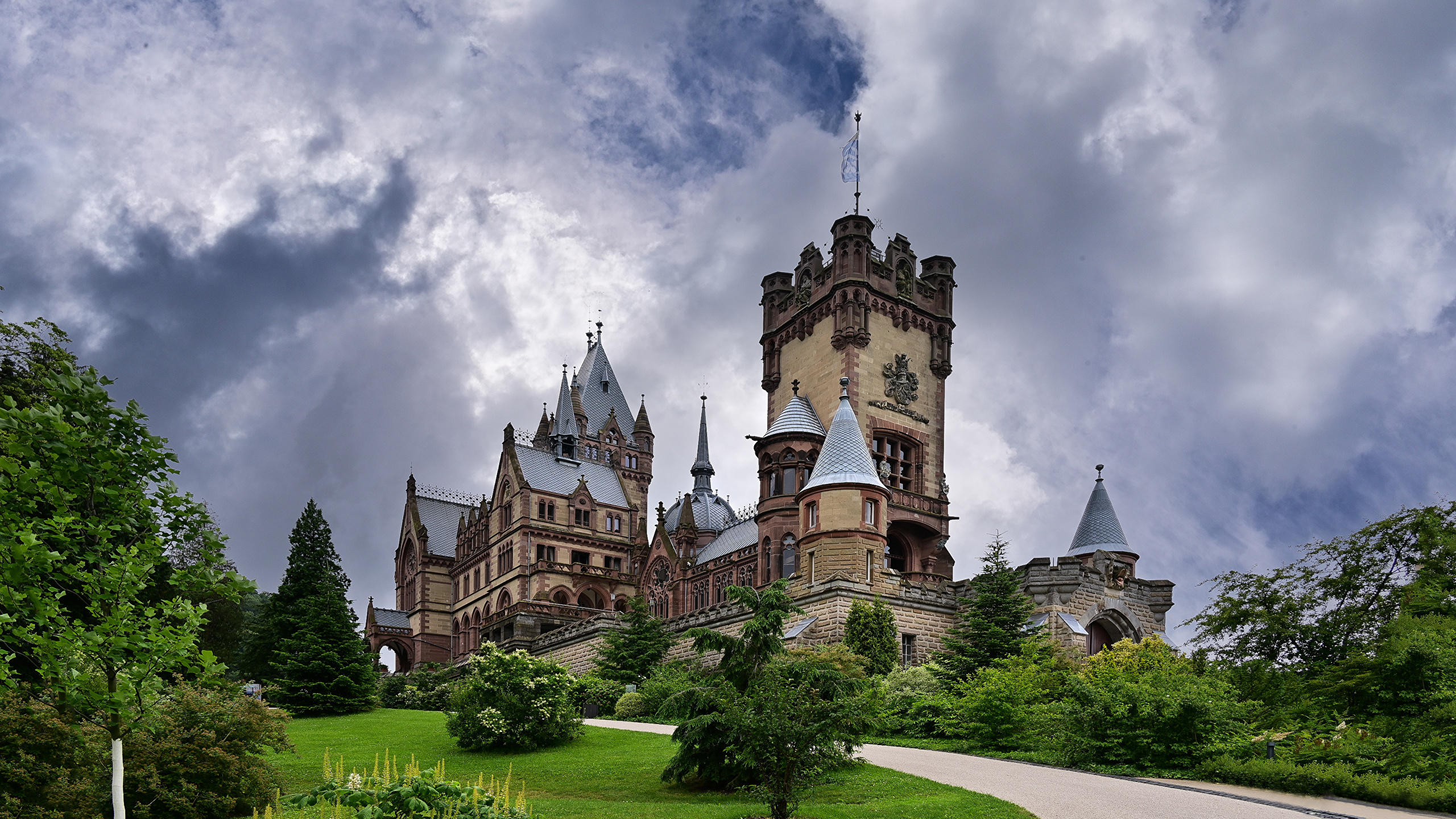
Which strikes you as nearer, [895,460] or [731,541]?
[895,460]

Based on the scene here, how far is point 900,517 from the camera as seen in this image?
46969 mm

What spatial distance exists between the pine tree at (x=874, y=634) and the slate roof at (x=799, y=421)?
12149mm

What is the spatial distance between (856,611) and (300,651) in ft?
57.9

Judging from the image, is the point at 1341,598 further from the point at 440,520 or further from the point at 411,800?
the point at 440,520

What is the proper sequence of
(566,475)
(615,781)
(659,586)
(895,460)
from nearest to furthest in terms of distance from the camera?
(615,781), (895,460), (659,586), (566,475)

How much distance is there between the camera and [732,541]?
56.3m

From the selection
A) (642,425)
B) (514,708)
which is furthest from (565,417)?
(514,708)

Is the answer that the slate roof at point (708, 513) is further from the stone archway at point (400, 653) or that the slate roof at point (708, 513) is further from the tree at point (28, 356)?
the tree at point (28, 356)

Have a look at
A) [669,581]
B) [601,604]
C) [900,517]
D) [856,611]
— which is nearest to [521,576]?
[601,604]

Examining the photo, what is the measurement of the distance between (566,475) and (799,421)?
85.7 ft

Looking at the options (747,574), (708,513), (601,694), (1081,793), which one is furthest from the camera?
(708,513)

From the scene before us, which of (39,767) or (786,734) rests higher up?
(786,734)

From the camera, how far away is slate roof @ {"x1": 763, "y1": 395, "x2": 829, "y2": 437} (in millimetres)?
46000

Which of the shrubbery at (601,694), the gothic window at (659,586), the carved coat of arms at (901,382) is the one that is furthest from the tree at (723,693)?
the gothic window at (659,586)
